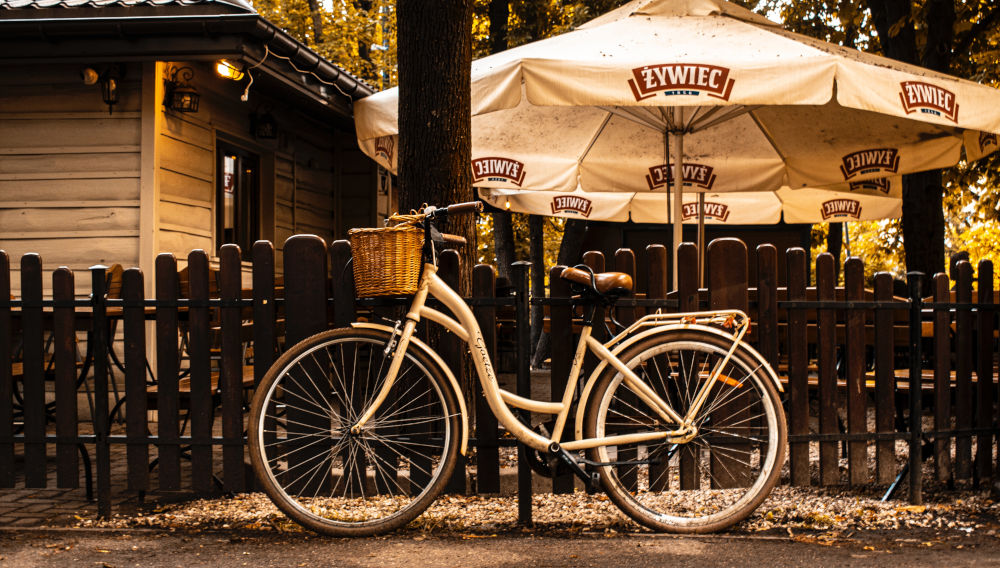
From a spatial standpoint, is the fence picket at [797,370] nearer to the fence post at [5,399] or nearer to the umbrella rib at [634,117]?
the fence post at [5,399]

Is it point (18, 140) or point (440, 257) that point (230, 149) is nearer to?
point (18, 140)

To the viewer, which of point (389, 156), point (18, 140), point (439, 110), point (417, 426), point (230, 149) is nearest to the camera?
point (417, 426)

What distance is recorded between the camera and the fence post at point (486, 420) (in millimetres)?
4371

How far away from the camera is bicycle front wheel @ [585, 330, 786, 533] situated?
13.1ft

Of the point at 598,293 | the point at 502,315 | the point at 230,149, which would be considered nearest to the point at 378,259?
the point at 598,293

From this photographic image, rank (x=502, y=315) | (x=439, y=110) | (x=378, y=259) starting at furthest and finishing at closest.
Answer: (x=502, y=315)
(x=439, y=110)
(x=378, y=259)

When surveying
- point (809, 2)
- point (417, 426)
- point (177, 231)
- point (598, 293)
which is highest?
point (809, 2)

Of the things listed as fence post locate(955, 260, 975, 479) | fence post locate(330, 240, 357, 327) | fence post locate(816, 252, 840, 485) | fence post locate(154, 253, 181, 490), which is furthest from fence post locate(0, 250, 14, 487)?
fence post locate(955, 260, 975, 479)

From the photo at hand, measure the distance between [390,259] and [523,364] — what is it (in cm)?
85

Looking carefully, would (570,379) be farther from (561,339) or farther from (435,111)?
(435,111)

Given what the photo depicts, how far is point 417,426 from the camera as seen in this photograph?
441 centimetres

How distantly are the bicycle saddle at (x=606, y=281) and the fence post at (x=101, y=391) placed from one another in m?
2.13

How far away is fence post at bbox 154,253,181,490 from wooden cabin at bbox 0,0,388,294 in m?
3.75

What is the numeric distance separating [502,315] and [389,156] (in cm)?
463
